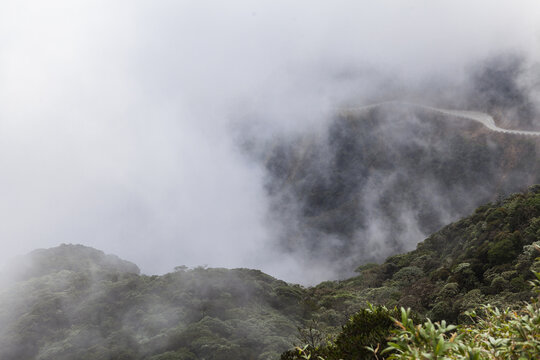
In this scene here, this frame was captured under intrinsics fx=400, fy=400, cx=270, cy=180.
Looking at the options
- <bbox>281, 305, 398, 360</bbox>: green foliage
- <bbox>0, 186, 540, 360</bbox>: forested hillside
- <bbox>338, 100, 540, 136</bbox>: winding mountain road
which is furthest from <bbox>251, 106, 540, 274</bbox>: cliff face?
<bbox>281, 305, 398, 360</bbox>: green foliage

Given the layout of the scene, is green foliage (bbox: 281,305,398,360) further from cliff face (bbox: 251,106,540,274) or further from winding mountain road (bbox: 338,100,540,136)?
winding mountain road (bbox: 338,100,540,136)

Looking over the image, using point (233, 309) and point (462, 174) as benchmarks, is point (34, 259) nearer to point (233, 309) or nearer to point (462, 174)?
point (233, 309)

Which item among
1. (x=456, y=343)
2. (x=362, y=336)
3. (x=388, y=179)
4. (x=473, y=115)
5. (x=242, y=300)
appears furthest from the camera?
(x=388, y=179)

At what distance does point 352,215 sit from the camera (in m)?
126

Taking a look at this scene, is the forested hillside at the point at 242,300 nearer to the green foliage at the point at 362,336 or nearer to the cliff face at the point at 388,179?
the green foliage at the point at 362,336

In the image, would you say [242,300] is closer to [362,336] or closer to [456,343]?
[362,336]

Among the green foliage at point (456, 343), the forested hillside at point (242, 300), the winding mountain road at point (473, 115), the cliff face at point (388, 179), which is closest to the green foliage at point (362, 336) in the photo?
the green foliage at point (456, 343)

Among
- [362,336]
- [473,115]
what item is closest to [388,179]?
[473,115]

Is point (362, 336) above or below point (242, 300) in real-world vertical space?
below

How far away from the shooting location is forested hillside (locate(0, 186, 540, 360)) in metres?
39.2

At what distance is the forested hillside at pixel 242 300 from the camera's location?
3916 cm

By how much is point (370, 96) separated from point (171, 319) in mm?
121779

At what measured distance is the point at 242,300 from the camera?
5284 cm

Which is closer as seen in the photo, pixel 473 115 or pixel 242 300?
pixel 242 300
